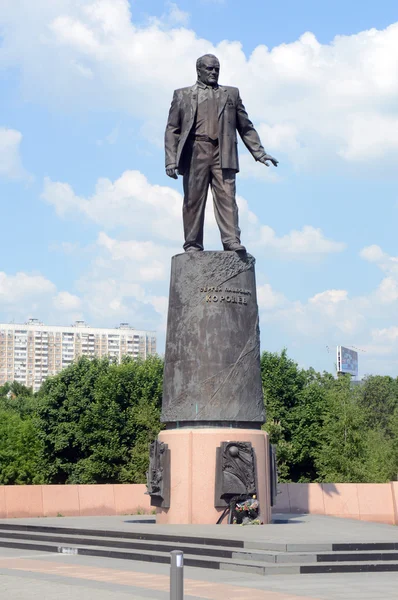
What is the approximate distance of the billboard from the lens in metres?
108

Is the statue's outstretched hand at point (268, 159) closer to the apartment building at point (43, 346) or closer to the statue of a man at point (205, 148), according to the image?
the statue of a man at point (205, 148)

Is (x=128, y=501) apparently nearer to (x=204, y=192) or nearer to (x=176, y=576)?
(x=204, y=192)

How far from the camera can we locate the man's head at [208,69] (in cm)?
2092

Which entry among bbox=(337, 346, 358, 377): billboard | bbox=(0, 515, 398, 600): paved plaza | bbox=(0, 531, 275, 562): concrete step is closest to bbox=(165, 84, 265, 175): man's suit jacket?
bbox=(0, 515, 398, 600): paved plaza

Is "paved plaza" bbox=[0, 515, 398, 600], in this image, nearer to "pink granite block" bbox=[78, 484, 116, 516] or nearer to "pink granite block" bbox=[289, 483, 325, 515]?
"pink granite block" bbox=[289, 483, 325, 515]

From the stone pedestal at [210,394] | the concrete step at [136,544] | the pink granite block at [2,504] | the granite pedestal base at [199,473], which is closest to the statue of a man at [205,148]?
the stone pedestal at [210,394]

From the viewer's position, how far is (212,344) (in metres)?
20.1

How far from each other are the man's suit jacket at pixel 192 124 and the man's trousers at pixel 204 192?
0.24 m

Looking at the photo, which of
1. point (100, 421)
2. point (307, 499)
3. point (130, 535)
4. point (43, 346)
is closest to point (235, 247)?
point (130, 535)

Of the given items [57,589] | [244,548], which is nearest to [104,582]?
[57,589]

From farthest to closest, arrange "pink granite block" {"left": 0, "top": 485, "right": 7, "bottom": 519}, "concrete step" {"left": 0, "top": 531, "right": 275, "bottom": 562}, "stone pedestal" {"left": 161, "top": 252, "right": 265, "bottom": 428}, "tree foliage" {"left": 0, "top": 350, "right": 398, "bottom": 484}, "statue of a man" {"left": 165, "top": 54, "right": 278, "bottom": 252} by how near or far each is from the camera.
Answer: "tree foliage" {"left": 0, "top": 350, "right": 398, "bottom": 484}
"pink granite block" {"left": 0, "top": 485, "right": 7, "bottom": 519}
"statue of a man" {"left": 165, "top": 54, "right": 278, "bottom": 252}
"stone pedestal" {"left": 161, "top": 252, "right": 265, "bottom": 428}
"concrete step" {"left": 0, "top": 531, "right": 275, "bottom": 562}

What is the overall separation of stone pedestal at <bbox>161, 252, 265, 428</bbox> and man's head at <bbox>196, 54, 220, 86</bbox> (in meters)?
3.84

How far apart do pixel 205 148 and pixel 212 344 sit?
441 centimetres

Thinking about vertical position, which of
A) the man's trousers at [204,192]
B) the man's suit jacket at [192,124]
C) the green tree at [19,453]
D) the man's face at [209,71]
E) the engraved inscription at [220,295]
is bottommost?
the green tree at [19,453]
